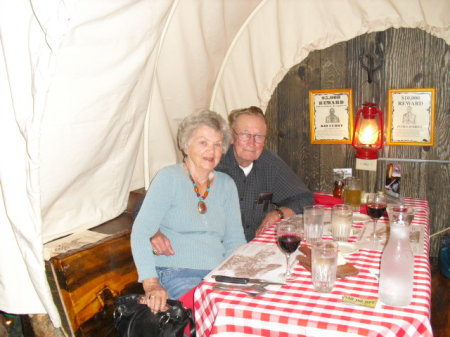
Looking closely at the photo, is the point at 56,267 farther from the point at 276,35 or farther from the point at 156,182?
the point at 276,35

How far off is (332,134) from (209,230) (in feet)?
4.98

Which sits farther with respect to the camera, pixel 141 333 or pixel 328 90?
pixel 328 90

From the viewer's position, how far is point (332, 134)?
3068mm

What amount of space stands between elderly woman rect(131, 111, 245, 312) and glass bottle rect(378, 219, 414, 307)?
2.99 feet

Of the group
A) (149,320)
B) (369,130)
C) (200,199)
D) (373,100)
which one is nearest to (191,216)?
(200,199)

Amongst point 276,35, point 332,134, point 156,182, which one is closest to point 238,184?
point 156,182

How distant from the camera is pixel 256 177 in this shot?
2.50m

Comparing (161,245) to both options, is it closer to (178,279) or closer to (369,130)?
(178,279)

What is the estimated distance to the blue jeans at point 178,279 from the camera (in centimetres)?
185

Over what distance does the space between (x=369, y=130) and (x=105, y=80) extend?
1.92 metres

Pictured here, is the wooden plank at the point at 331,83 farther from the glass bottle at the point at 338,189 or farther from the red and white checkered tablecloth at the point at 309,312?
the red and white checkered tablecloth at the point at 309,312

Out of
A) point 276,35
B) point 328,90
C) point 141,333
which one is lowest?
point 141,333

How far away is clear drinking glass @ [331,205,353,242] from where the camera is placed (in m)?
1.81

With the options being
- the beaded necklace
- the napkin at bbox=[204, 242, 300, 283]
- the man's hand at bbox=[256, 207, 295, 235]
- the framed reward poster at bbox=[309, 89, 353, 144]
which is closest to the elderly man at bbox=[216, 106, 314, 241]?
the man's hand at bbox=[256, 207, 295, 235]
